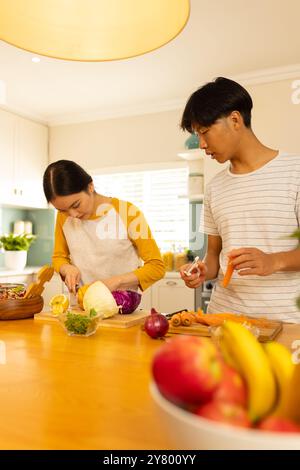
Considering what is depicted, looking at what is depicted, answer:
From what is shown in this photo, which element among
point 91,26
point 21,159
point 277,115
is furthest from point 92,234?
point 21,159

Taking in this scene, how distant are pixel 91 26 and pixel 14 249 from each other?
3757mm

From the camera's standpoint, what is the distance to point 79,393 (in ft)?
2.91

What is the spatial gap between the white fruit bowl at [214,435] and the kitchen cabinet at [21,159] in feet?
15.0

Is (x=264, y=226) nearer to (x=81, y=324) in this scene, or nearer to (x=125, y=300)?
(x=125, y=300)

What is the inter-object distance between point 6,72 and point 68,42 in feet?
9.59

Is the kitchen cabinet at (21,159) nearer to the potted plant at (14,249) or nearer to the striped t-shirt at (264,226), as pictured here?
the potted plant at (14,249)

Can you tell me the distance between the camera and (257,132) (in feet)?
13.4

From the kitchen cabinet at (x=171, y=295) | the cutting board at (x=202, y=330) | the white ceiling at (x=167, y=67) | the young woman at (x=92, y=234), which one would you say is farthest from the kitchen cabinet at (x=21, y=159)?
the cutting board at (x=202, y=330)

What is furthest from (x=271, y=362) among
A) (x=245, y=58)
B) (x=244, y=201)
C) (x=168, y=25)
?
(x=245, y=58)

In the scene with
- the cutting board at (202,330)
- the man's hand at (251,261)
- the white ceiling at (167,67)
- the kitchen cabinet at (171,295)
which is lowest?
the kitchen cabinet at (171,295)

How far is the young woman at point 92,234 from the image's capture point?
2064 mm

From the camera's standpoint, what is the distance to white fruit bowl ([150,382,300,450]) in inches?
17.1

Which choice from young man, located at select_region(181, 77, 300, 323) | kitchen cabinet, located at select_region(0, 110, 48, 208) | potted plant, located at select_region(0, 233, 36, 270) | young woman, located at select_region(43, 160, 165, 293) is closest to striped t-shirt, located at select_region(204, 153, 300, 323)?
young man, located at select_region(181, 77, 300, 323)

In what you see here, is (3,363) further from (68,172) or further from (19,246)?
(19,246)
